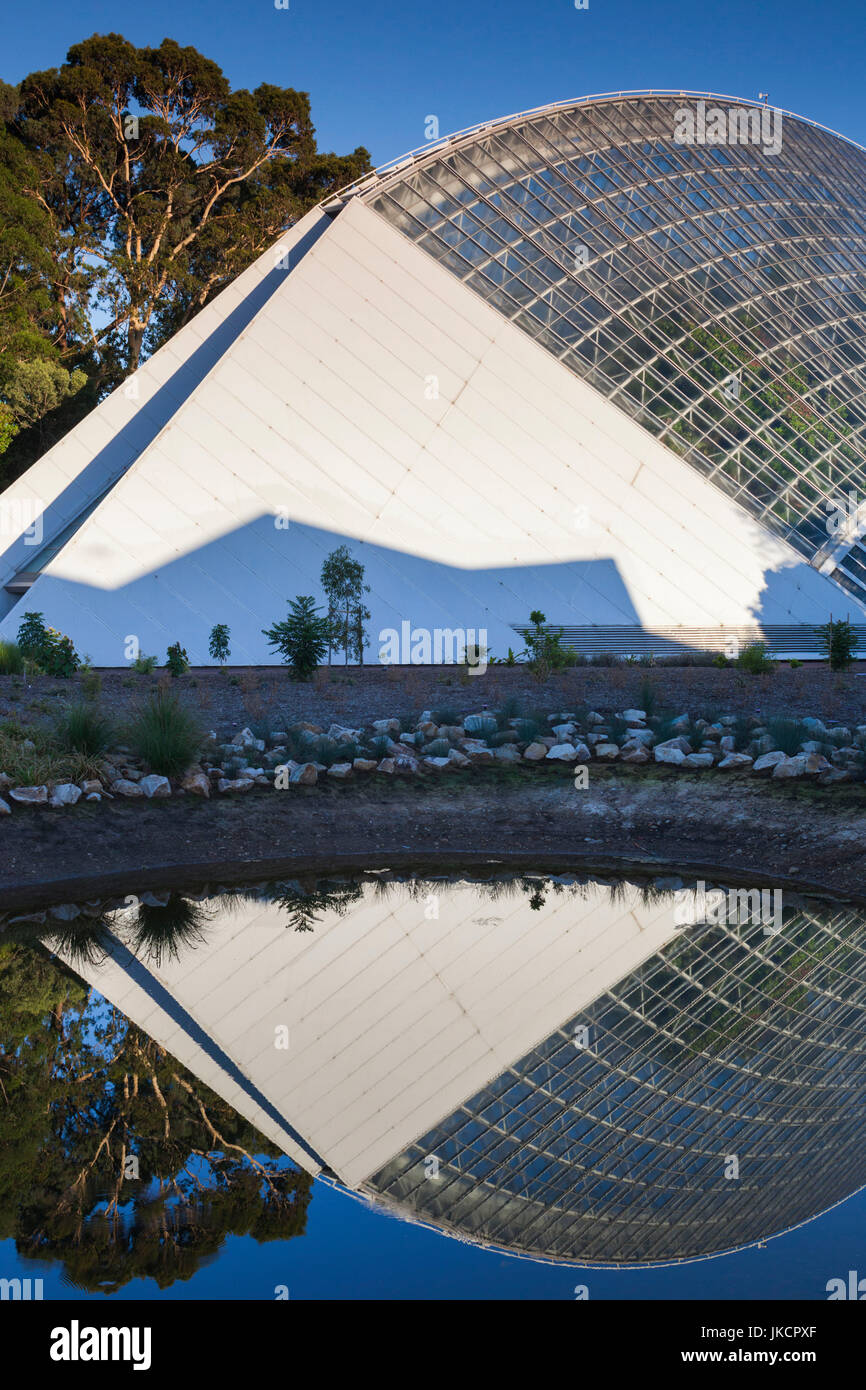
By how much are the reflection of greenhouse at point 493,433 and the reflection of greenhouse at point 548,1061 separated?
13767mm

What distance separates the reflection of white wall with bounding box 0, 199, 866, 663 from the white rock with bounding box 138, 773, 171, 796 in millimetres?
8474

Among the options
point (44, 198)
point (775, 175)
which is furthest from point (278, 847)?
point (44, 198)

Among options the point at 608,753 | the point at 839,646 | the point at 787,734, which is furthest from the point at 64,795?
the point at 839,646

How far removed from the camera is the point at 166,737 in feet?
49.3

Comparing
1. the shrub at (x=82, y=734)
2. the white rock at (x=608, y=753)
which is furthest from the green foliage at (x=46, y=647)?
the white rock at (x=608, y=753)

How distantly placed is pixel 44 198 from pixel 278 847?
37.6 metres

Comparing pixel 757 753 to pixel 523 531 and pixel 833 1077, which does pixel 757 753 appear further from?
pixel 523 531

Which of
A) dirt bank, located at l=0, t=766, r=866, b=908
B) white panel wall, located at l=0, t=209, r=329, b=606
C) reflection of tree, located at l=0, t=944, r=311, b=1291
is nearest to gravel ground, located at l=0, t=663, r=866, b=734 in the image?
dirt bank, located at l=0, t=766, r=866, b=908

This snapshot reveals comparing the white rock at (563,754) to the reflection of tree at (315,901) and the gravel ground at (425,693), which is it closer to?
the gravel ground at (425,693)

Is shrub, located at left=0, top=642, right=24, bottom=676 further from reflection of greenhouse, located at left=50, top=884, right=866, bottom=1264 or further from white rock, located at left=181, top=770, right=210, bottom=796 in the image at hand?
reflection of greenhouse, located at left=50, top=884, right=866, bottom=1264

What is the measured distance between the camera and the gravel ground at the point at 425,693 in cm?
1784

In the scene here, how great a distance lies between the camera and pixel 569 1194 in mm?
6363

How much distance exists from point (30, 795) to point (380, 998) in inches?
257

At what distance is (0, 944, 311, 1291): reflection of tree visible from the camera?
552 centimetres
